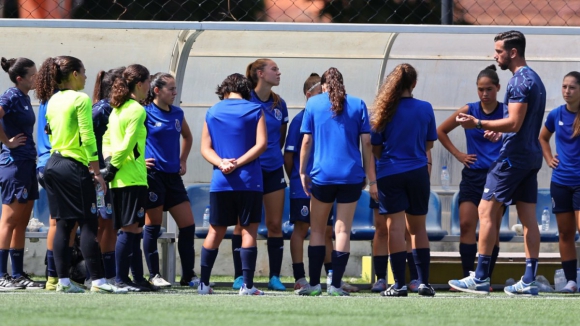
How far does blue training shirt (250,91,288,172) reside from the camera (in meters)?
7.96

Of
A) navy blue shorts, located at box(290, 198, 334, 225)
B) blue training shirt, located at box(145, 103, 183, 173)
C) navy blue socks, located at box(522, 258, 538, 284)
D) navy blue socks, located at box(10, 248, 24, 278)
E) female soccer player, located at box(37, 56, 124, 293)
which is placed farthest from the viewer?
navy blue shorts, located at box(290, 198, 334, 225)

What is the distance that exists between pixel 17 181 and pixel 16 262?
0.61 metres

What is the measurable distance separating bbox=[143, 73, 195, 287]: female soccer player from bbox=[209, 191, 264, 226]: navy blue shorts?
0.76m

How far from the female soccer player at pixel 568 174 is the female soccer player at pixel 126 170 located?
3.28m

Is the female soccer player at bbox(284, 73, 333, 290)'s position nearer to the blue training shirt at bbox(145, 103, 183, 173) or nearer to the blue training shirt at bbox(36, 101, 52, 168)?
the blue training shirt at bbox(145, 103, 183, 173)

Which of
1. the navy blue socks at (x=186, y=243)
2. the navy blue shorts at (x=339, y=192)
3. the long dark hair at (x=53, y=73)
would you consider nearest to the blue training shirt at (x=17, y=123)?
the long dark hair at (x=53, y=73)

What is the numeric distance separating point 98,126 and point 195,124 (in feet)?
7.78

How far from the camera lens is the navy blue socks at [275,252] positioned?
809 cm

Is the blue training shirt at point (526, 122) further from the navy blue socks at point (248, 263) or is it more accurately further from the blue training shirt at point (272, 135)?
the navy blue socks at point (248, 263)

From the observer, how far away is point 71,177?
700cm

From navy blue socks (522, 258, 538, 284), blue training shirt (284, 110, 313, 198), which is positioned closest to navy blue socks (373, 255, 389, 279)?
blue training shirt (284, 110, 313, 198)

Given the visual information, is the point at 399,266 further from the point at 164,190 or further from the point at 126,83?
the point at 126,83

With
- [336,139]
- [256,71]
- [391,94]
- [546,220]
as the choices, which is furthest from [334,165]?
[546,220]

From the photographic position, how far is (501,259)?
8.97m
